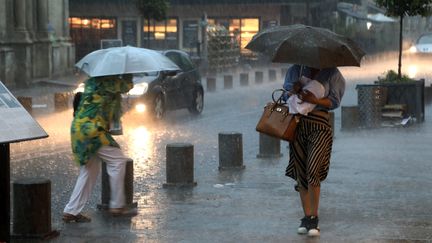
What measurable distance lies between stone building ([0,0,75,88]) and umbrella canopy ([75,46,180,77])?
20.3 meters

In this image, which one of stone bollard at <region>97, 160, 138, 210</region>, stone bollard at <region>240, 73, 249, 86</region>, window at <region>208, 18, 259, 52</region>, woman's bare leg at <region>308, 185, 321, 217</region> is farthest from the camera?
window at <region>208, 18, 259, 52</region>

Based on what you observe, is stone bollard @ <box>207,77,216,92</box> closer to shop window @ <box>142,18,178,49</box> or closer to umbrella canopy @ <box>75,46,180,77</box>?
shop window @ <box>142,18,178,49</box>

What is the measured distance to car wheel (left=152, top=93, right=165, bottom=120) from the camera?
19422 mm

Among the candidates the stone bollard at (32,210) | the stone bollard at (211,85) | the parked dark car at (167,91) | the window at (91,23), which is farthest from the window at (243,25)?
the stone bollard at (32,210)

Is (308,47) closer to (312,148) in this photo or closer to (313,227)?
(312,148)

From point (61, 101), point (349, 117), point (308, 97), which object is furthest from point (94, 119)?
point (61, 101)

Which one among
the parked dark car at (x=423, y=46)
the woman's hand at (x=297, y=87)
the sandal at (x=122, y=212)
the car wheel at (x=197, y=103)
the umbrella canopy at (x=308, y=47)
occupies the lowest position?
the car wheel at (x=197, y=103)

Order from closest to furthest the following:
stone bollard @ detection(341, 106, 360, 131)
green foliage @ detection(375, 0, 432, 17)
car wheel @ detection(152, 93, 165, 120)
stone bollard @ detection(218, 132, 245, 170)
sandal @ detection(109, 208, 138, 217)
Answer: sandal @ detection(109, 208, 138, 217) → stone bollard @ detection(218, 132, 245, 170) → stone bollard @ detection(341, 106, 360, 131) → green foliage @ detection(375, 0, 432, 17) → car wheel @ detection(152, 93, 165, 120)

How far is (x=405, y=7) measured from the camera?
1828 cm

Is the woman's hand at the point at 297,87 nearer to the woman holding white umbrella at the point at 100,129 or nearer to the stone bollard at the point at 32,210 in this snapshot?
the woman holding white umbrella at the point at 100,129

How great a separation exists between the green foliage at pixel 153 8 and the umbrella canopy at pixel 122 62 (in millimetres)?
29821

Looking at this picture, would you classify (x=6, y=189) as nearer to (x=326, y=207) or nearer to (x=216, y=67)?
(x=326, y=207)

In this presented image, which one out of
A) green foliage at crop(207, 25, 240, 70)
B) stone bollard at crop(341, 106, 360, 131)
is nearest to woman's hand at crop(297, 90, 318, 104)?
stone bollard at crop(341, 106, 360, 131)

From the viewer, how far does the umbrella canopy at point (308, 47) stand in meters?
7.58
